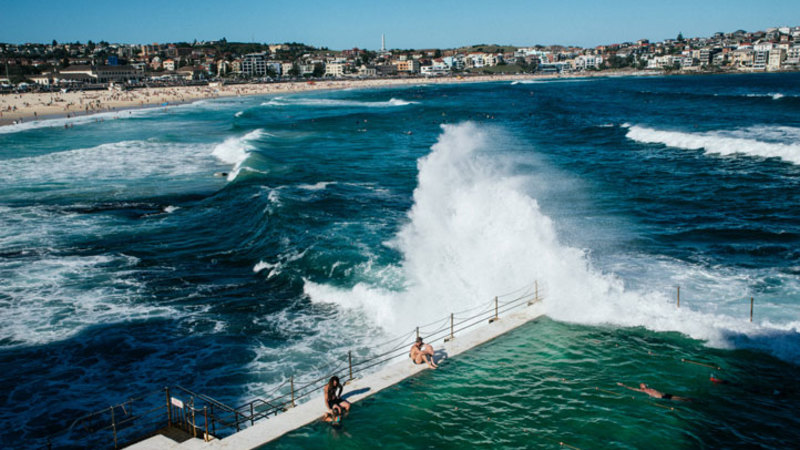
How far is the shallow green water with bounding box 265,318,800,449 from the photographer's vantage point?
1085cm

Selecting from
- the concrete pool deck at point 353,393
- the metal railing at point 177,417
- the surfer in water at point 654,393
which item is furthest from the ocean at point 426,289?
the metal railing at point 177,417

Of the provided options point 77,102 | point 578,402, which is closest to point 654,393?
point 578,402

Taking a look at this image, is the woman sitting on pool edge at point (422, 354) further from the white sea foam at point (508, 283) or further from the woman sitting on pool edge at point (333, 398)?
the white sea foam at point (508, 283)

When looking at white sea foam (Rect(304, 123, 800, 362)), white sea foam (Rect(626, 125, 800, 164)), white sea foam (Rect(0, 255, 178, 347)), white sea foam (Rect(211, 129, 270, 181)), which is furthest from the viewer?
white sea foam (Rect(211, 129, 270, 181))

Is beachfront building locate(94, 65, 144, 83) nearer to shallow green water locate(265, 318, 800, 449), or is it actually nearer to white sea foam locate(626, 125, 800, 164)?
white sea foam locate(626, 125, 800, 164)

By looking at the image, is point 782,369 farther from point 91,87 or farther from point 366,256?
point 91,87

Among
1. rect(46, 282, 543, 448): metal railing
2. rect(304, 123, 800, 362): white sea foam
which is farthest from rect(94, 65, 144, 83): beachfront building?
rect(46, 282, 543, 448): metal railing

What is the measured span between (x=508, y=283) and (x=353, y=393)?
7891mm

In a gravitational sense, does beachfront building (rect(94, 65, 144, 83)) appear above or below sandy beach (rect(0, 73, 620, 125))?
above

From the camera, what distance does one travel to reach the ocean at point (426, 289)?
12000mm

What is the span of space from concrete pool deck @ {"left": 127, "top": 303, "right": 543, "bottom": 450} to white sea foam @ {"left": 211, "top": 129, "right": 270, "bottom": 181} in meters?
30.2

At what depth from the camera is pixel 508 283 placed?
1856cm

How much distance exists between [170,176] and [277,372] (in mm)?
31492

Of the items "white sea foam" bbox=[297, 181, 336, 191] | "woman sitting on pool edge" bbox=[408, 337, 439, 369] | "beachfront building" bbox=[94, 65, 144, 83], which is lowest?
"woman sitting on pool edge" bbox=[408, 337, 439, 369]
